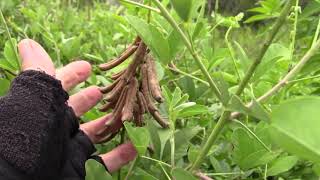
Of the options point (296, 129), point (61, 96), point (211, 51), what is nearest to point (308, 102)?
point (296, 129)

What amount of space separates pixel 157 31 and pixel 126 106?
0.13 meters

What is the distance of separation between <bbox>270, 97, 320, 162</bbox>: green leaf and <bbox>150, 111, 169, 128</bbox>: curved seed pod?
37 cm

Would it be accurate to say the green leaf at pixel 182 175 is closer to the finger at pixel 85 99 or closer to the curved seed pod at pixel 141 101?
the curved seed pod at pixel 141 101

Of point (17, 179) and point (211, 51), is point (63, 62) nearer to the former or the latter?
point (211, 51)

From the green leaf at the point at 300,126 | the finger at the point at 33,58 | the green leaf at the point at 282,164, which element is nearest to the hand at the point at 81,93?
the finger at the point at 33,58

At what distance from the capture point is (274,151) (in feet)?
2.65

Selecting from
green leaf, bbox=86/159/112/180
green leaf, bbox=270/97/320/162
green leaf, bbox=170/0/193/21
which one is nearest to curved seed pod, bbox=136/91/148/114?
green leaf, bbox=86/159/112/180

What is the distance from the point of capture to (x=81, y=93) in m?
0.90

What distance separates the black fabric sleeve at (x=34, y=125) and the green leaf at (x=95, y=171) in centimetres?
8

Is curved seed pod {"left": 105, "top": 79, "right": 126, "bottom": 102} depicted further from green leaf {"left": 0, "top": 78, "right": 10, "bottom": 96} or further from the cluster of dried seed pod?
green leaf {"left": 0, "top": 78, "right": 10, "bottom": 96}

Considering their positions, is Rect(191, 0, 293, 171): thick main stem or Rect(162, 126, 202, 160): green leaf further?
Rect(162, 126, 202, 160): green leaf

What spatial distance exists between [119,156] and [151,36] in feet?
0.81

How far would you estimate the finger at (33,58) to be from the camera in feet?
2.92

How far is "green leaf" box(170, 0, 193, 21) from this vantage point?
1.91 feet
